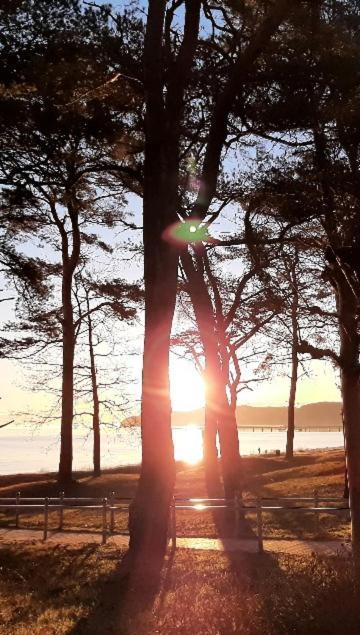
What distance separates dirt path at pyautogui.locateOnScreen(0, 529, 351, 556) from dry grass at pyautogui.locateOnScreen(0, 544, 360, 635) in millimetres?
1781

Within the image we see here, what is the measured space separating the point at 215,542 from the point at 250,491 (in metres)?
11.4

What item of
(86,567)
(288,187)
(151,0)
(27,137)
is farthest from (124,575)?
(151,0)

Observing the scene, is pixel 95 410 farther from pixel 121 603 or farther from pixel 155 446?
pixel 121 603

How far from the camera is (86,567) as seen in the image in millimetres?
10820

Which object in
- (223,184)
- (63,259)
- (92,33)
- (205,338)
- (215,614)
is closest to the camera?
(215,614)

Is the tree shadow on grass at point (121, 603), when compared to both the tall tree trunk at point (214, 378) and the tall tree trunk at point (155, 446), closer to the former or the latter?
the tall tree trunk at point (155, 446)

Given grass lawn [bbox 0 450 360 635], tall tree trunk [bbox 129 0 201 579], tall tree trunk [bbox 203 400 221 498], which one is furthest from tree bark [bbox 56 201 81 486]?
tall tree trunk [bbox 129 0 201 579]

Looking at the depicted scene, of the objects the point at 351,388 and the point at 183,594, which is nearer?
the point at 183,594

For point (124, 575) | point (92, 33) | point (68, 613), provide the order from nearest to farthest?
1. point (68, 613)
2. point (124, 575)
3. point (92, 33)

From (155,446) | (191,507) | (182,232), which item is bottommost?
(191,507)

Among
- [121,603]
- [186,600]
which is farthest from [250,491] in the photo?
[186,600]

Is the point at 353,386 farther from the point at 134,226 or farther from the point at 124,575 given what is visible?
the point at 134,226

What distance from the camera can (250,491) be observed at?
25.4 meters

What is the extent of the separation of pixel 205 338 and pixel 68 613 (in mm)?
Result: 12165
